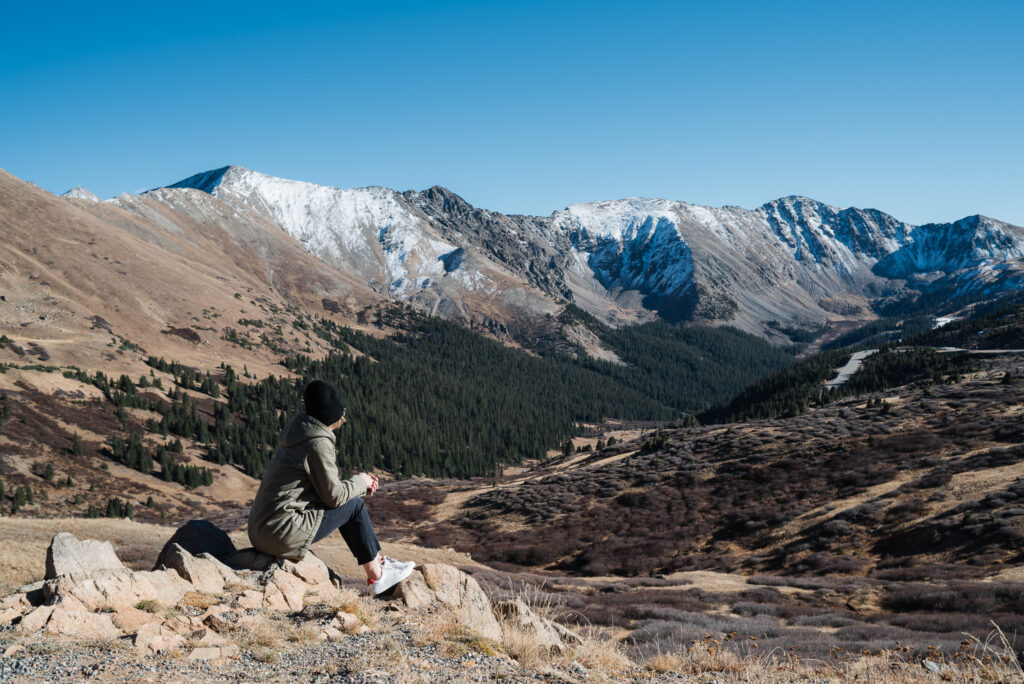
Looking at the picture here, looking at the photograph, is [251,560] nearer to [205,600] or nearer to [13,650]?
[205,600]

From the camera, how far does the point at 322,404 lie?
8625mm

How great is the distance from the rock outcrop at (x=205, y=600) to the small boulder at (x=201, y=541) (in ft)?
0.06

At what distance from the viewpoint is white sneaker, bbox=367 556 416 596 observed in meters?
9.36

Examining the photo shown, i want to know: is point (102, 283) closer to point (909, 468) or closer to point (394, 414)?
point (394, 414)

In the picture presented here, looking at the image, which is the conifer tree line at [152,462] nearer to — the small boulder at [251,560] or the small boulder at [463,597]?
the small boulder at [251,560]

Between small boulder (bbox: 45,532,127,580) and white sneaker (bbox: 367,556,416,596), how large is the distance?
406cm

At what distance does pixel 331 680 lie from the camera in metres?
6.38

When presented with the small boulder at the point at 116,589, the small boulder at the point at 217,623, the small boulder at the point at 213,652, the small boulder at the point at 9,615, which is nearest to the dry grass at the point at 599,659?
the small boulder at the point at 213,652

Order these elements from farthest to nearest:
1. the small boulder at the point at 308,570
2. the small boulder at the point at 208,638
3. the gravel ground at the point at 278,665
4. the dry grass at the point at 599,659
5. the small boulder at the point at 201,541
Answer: the small boulder at the point at 201,541 → the small boulder at the point at 308,570 → the dry grass at the point at 599,659 → the small boulder at the point at 208,638 → the gravel ground at the point at 278,665

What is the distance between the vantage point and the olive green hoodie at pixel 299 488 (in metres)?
8.48

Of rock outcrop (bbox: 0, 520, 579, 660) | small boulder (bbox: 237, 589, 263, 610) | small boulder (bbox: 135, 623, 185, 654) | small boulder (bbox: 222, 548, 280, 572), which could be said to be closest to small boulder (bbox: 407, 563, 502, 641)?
rock outcrop (bbox: 0, 520, 579, 660)

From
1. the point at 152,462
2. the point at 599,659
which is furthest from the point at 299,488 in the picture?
the point at 152,462

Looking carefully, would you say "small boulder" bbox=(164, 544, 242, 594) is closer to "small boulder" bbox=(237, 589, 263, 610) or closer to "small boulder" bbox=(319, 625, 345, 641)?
"small boulder" bbox=(237, 589, 263, 610)

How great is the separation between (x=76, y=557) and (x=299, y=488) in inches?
148
